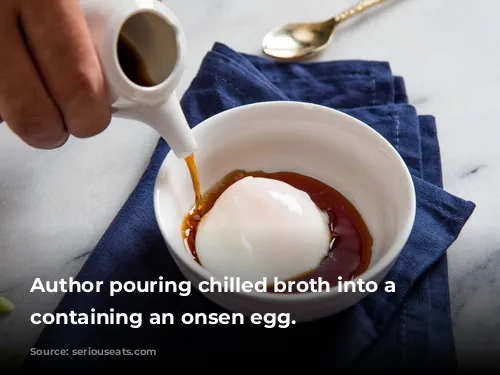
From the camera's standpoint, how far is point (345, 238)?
0.78 meters

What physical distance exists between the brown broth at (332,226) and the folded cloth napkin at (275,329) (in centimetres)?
4

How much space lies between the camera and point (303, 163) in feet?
2.83

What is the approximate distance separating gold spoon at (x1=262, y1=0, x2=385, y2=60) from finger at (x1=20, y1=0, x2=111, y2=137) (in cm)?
49

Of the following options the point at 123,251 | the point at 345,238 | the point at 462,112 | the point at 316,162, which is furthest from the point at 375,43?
the point at 123,251

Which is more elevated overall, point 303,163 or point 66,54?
point 66,54

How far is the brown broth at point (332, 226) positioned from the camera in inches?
29.1

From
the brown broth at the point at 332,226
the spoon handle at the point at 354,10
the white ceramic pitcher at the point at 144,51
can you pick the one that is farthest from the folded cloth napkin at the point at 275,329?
the spoon handle at the point at 354,10

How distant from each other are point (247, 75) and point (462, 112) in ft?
1.13

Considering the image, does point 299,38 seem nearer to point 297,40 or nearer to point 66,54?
point 297,40

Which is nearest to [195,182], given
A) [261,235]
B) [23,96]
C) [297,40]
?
[261,235]

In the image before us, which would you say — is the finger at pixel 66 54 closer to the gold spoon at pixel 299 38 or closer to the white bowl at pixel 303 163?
the white bowl at pixel 303 163

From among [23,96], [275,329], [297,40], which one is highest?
[23,96]

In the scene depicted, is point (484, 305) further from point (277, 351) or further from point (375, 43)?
point (375, 43)

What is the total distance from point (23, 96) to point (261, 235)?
303mm
